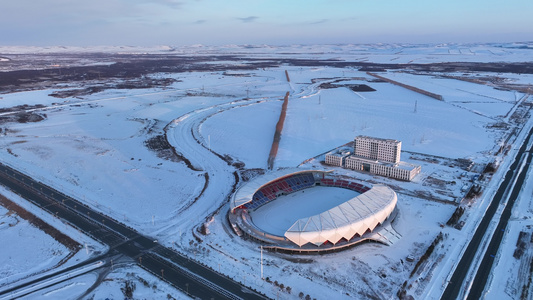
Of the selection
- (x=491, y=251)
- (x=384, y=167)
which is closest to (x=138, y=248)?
(x=491, y=251)

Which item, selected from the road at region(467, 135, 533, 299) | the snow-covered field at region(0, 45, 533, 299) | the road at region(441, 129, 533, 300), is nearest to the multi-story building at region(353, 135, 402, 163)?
the snow-covered field at region(0, 45, 533, 299)

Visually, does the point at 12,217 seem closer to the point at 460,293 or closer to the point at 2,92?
the point at 460,293

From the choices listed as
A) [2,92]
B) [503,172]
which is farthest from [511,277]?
[2,92]

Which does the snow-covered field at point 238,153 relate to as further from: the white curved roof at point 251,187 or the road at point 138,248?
the white curved roof at point 251,187

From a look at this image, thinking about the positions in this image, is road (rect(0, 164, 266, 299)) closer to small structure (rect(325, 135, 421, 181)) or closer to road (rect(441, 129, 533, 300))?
road (rect(441, 129, 533, 300))

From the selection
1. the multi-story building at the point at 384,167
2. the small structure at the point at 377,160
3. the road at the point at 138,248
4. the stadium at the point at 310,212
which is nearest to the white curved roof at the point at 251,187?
the stadium at the point at 310,212

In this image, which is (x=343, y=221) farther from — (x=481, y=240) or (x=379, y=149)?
(x=379, y=149)

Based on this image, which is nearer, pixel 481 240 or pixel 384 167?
pixel 481 240
